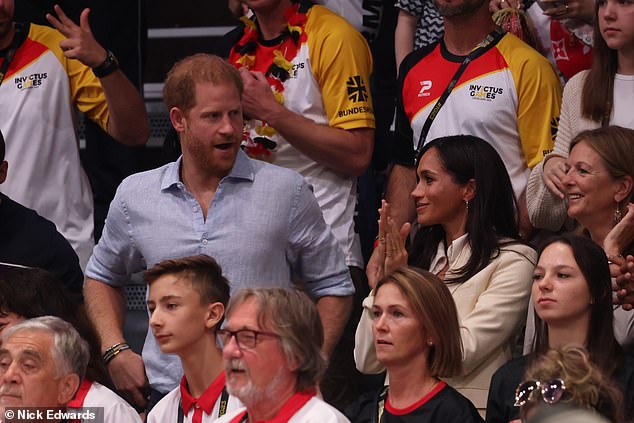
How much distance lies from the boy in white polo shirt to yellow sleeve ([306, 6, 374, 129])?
1286 mm

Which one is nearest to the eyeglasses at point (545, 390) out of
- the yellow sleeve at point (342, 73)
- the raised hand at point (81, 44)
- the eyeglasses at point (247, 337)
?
the eyeglasses at point (247, 337)

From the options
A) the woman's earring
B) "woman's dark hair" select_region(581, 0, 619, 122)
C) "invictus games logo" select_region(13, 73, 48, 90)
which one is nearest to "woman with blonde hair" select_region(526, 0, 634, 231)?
"woman's dark hair" select_region(581, 0, 619, 122)

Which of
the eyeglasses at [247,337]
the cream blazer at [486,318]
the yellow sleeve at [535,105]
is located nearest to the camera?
the eyeglasses at [247,337]

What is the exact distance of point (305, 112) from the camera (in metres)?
5.68

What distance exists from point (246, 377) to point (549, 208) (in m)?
1.75

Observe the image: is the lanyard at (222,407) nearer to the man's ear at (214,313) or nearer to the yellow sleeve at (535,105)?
the man's ear at (214,313)

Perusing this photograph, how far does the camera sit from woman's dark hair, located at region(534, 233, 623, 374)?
4199mm

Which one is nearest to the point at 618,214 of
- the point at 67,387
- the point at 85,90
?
the point at 67,387

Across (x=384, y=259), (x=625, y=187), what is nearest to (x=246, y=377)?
(x=384, y=259)

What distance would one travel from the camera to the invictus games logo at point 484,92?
17.8 feet

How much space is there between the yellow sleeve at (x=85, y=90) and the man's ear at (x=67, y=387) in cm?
183

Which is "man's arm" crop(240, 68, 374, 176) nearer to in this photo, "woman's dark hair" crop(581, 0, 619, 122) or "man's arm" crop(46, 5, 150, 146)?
"man's arm" crop(46, 5, 150, 146)

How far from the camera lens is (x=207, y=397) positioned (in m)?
4.37

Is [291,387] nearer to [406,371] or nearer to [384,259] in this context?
[406,371]
